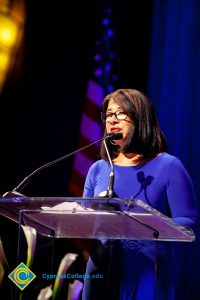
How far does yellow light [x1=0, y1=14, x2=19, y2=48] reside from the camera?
3588mm

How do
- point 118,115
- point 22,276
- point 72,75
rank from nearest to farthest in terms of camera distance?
1. point 22,276
2. point 118,115
3. point 72,75

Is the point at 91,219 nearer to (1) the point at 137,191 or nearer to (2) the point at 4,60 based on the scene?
(1) the point at 137,191

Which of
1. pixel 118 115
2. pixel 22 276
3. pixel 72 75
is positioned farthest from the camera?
pixel 72 75

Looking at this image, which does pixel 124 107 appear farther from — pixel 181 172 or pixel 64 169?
pixel 64 169

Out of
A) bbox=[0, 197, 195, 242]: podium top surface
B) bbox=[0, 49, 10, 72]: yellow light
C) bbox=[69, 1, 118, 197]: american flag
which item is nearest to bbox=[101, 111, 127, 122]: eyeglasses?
bbox=[0, 197, 195, 242]: podium top surface

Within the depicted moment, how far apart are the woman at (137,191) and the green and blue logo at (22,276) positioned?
16 centimetres

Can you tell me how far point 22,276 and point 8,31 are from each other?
2.47 meters

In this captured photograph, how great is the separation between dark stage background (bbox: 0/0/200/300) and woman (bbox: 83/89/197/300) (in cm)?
104

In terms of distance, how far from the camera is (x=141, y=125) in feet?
7.09

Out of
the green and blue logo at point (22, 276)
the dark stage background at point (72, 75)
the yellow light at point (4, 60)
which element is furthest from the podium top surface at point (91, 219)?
the yellow light at point (4, 60)

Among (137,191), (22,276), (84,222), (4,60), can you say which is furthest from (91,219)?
(4,60)

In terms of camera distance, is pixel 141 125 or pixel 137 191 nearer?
pixel 137 191

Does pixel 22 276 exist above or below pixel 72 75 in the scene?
below

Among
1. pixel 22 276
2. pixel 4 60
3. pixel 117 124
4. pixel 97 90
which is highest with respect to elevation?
pixel 4 60
